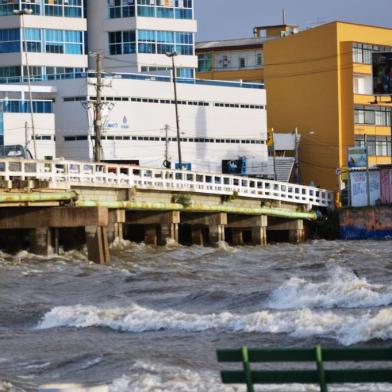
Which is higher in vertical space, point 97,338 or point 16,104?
point 16,104

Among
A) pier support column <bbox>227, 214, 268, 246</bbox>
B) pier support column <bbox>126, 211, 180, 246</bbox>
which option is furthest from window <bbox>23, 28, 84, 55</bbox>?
pier support column <bbox>126, 211, 180, 246</bbox>

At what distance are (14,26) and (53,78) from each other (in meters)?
7.67

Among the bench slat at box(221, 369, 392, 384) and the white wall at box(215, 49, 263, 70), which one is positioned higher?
the white wall at box(215, 49, 263, 70)

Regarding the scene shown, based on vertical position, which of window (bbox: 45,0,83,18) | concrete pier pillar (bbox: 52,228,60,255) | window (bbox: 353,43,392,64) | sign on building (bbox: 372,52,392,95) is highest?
window (bbox: 45,0,83,18)

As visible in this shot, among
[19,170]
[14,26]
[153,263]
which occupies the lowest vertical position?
[153,263]

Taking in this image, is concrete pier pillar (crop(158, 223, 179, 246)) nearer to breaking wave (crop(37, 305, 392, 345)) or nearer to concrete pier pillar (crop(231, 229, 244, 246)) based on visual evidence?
concrete pier pillar (crop(231, 229, 244, 246))

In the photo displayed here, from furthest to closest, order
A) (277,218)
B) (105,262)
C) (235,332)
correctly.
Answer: (277,218)
(105,262)
(235,332)

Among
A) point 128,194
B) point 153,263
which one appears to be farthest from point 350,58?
point 153,263

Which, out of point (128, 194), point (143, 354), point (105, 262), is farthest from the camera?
point (128, 194)

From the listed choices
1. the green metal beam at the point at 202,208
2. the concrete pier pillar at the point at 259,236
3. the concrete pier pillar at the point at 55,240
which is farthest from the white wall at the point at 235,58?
the concrete pier pillar at the point at 55,240

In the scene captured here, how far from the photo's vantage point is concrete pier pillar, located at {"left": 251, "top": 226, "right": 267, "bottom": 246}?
196ft

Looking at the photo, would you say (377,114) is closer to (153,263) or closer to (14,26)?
(14,26)

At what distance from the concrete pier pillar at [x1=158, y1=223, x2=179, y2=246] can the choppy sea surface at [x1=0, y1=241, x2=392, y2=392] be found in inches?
383

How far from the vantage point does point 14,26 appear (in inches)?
3479
